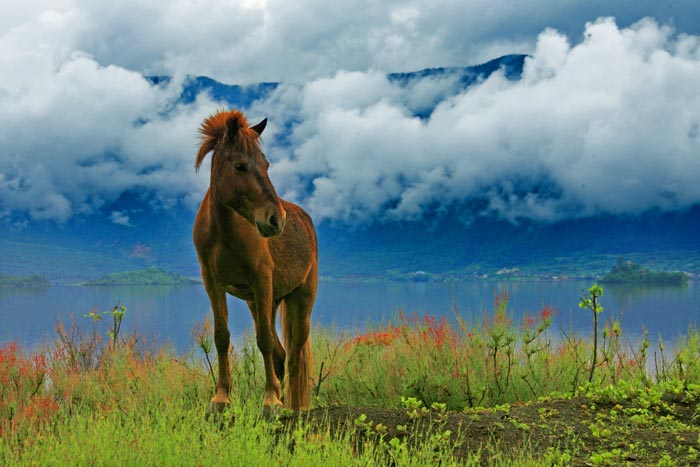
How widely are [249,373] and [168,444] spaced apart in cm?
402

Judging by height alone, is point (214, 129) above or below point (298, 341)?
above

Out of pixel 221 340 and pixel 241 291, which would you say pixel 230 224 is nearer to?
pixel 241 291

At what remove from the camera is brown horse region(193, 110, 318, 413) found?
5547mm

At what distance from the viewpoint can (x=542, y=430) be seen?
6523 mm

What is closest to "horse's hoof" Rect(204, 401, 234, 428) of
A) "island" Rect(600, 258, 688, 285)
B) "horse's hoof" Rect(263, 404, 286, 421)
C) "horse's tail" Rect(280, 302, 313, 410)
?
"horse's hoof" Rect(263, 404, 286, 421)

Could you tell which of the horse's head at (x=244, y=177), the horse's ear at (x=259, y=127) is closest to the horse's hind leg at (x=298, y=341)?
the horse's head at (x=244, y=177)

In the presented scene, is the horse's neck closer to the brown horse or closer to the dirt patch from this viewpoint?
the brown horse

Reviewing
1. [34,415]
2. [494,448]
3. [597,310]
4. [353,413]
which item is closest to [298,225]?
[353,413]

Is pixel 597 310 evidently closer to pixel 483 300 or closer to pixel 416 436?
pixel 483 300

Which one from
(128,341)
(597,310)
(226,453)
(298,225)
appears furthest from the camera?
(128,341)

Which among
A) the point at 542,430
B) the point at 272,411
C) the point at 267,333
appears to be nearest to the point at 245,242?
the point at 267,333

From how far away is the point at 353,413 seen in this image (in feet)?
21.2

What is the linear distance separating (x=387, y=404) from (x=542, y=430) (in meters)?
2.83

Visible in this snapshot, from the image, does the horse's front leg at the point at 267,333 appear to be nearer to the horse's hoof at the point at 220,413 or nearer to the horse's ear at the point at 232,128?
the horse's hoof at the point at 220,413
